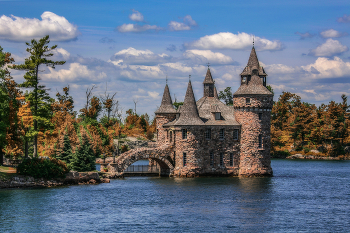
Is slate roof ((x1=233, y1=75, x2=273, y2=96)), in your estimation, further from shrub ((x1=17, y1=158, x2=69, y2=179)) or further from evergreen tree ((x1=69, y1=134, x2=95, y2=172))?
shrub ((x1=17, y1=158, x2=69, y2=179))

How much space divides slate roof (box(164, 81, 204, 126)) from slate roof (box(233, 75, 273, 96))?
19.9ft

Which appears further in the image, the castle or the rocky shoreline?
the castle

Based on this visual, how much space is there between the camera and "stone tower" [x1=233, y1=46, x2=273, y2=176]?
6388cm

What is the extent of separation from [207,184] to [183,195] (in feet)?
27.3

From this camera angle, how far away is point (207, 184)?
57.8 metres

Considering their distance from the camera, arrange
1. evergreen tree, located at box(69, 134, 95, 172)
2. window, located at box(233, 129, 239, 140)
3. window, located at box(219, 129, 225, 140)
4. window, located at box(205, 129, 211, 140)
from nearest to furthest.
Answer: evergreen tree, located at box(69, 134, 95, 172) < window, located at box(205, 129, 211, 140) < window, located at box(219, 129, 225, 140) < window, located at box(233, 129, 239, 140)

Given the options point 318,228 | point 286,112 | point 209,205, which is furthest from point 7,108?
point 286,112

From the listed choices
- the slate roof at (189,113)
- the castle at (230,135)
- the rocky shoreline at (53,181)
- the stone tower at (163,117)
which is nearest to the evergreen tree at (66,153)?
the rocky shoreline at (53,181)

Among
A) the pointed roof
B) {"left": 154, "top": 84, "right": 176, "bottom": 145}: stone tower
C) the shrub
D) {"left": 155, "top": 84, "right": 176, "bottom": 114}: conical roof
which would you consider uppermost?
the pointed roof

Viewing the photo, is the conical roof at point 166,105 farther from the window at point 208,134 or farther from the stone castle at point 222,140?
the window at point 208,134

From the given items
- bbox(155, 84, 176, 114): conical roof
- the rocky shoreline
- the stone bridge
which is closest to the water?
the rocky shoreline

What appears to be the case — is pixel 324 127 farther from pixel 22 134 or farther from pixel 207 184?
pixel 22 134

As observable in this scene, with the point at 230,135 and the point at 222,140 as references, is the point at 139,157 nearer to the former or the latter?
the point at 222,140

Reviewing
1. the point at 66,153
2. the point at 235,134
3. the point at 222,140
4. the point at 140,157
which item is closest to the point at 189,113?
the point at 222,140
